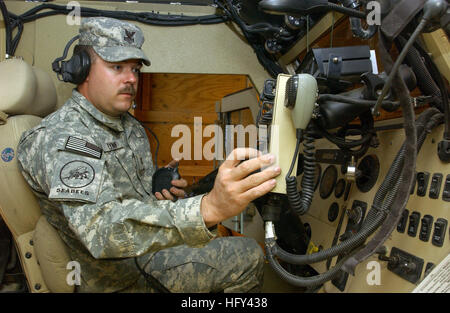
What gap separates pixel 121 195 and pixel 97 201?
0.09m

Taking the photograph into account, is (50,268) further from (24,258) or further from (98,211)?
(98,211)

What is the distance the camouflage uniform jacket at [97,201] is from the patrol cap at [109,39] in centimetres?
22

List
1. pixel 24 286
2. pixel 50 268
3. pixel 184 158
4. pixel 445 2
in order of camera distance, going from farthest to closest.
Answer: pixel 184 158, pixel 24 286, pixel 50 268, pixel 445 2

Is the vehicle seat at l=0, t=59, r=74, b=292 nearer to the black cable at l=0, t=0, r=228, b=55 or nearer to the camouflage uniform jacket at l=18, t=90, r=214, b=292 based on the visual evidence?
the camouflage uniform jacket at l=18, t=90, r=214, b=292

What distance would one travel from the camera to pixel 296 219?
4.55 feet

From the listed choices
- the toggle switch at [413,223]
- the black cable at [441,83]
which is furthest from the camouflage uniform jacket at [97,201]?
the black cable at [441,83]

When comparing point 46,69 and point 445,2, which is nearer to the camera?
point 445,2

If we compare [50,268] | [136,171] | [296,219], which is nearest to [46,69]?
[136,171]

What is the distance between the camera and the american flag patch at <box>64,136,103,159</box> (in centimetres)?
105

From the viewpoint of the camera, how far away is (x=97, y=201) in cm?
96

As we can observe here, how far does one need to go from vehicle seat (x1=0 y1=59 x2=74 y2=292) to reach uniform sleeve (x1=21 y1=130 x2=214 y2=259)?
410 millimetres

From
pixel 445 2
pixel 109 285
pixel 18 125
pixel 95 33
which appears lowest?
pixel 109 285

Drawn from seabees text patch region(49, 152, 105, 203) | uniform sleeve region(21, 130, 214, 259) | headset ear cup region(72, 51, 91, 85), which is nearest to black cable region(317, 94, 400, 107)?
uniform sleeve region(21, 130, 214, 259)

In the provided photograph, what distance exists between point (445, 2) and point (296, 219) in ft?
3.14
